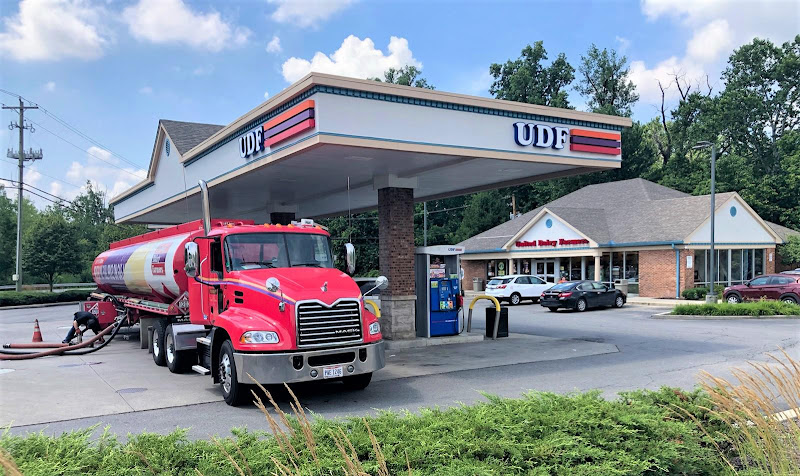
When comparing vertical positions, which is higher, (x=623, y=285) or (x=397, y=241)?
(x=397, y=241)

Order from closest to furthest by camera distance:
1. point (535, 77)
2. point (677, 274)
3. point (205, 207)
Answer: point (205, 207) → point (677, 274) → point (535, 77)

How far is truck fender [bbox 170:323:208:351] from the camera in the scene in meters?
12.1

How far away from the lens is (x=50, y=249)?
48.4 m

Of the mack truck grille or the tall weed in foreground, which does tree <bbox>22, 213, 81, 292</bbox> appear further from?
the tall weed in foreground

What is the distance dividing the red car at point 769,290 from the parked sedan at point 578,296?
17.6 ft

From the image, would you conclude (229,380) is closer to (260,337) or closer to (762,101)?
(260,337)

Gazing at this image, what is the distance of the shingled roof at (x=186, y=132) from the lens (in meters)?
22.5

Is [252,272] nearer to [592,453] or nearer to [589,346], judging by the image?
[592,453]

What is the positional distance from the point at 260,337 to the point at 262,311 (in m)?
0.58

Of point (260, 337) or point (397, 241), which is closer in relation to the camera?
point (260, 337)

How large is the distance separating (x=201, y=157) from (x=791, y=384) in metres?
16.0

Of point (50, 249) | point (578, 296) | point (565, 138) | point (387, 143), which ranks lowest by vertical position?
point (578, 296)

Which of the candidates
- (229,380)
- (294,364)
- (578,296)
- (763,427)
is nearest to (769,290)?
(578,296)

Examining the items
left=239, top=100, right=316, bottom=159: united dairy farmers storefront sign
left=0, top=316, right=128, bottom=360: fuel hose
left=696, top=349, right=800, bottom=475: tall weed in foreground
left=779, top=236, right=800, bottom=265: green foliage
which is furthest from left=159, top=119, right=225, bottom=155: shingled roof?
left=779, top=236, right=800, bottom=265: green foliage
